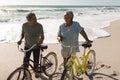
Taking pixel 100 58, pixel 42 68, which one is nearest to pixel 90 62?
pixel 42 68

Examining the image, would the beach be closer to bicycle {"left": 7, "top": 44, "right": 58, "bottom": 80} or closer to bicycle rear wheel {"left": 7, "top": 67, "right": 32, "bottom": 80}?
bicycle {"left": 7, "top": 44, "right": 58, "bottom": 80}

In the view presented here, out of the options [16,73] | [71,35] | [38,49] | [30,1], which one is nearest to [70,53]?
[71,35]

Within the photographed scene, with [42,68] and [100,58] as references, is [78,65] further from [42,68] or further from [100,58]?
[100,58]

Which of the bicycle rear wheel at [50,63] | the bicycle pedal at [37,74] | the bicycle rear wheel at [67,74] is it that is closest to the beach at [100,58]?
the bicycle rear wheel at [50,63]

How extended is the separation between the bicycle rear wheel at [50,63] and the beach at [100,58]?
810 mm

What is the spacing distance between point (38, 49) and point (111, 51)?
4759mm

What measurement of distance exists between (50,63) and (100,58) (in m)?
3.14

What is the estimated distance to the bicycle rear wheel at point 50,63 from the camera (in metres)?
8.43

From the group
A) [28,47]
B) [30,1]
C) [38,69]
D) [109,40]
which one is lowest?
[30,1]

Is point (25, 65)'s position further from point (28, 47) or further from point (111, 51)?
point (111, 51)

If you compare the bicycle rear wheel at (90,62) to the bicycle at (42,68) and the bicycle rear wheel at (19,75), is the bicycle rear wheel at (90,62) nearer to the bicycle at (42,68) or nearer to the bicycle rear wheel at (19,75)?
the bicycle at (42,68)

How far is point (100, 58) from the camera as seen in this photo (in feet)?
36.9

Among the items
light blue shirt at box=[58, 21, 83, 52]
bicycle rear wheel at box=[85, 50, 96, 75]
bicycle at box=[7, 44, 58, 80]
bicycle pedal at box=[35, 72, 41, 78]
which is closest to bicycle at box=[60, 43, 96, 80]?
bicycle rear wheel at box=[85, 50, 96, 75]

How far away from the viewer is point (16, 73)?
22.6ft
